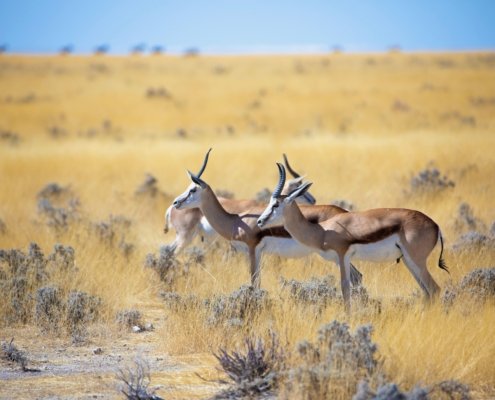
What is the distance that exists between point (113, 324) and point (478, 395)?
3.89 meters

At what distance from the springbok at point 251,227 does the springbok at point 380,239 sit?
475mm

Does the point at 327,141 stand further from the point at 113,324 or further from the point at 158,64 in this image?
the point at 158,64

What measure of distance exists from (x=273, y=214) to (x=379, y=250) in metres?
1.27

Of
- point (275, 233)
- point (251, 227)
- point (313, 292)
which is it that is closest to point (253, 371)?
point (313, 292)

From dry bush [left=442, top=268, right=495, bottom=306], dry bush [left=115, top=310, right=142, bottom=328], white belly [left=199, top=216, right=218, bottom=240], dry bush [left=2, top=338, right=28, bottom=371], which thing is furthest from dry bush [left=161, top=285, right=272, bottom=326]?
white belly [left=199, top=216, right=218, bottom=240]

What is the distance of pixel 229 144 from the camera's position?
822 inches

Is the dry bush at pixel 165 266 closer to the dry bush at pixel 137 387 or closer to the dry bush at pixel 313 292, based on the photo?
the dry bush at pixel 313 292

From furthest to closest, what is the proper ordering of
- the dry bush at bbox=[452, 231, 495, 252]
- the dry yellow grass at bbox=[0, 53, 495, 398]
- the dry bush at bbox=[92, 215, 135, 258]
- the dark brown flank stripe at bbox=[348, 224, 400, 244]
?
the dry bush at bbox=[92, 215, 135, 258]
the dry bush at bbox=[452, 231, 495, 252]
the dark brown flank stripe at bbox=[348, 224, 400, 244]
the dry yellow grass at bbox=[0, 53, 495, 398]

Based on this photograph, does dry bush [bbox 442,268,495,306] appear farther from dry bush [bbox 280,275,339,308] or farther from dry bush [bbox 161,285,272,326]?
dry bush [bbox 161,285,272,326]

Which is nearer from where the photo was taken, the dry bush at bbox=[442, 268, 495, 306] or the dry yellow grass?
the dry yellow grass

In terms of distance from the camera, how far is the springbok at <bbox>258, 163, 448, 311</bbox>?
760 centimetres

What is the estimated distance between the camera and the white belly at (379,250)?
7660mm

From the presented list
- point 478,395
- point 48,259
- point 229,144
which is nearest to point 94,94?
point 229,144

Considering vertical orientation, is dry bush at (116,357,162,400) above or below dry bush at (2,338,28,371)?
below
